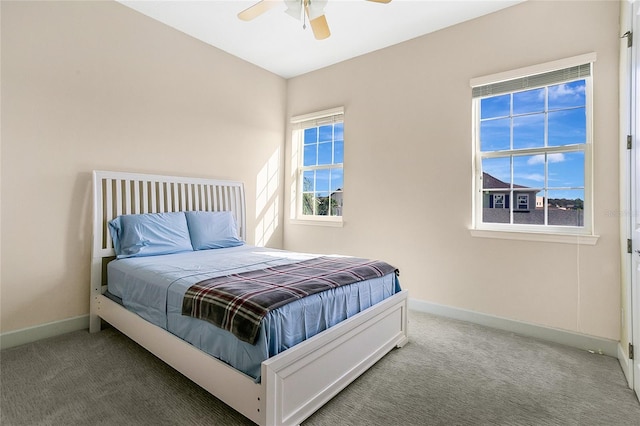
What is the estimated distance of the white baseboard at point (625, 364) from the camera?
1963 millimetres

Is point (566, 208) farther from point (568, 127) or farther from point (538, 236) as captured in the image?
A: point (568, 127)

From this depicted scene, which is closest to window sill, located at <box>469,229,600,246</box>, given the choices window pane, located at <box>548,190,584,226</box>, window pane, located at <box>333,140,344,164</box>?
window pane, located at <box>548,190,584,226</box>

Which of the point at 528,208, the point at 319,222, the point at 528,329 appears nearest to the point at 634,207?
the point at 528,208

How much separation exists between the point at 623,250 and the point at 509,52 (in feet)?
6.20

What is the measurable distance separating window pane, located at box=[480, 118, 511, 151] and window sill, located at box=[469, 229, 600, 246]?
806 mm

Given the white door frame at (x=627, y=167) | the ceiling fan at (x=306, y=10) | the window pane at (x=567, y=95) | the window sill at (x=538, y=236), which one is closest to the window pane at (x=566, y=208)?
the window sill at (x=538, y=236)

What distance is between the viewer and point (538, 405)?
176cm

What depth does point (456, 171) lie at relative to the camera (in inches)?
123

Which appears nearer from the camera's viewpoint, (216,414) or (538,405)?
(216,414)

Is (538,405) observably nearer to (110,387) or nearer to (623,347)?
(623,347)

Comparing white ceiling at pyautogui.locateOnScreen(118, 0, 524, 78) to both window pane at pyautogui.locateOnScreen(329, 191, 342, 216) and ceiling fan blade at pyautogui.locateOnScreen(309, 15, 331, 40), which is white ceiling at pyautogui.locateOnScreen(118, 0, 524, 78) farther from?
window pane at pyautogui.locateOnScreen(329, 191, 342, 216)

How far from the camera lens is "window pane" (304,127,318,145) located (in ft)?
14.6

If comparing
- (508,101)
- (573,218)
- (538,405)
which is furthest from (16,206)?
(573,218)

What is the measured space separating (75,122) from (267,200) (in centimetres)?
227
